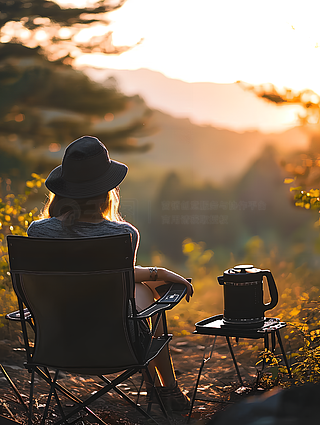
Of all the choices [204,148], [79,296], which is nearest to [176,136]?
[204,148]

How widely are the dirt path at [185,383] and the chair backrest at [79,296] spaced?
0.56m

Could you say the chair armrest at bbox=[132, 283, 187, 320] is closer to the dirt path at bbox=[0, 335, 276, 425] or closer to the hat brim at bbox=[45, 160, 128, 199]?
the dirt path at bbox=[0, 335, 276, 425]

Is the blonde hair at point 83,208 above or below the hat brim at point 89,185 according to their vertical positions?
below

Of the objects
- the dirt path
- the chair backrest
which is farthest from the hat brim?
the dirt path

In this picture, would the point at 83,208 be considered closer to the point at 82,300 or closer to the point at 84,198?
the point at 84,198

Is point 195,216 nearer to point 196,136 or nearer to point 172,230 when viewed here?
point 172,230

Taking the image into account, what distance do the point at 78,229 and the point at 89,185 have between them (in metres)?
0.18

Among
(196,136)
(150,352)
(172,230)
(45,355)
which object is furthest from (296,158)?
(45,355)

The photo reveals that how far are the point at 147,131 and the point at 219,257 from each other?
1240mm

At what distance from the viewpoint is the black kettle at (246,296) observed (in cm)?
198

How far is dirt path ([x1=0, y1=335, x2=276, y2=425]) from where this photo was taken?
222 cm

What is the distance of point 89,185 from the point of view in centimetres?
187

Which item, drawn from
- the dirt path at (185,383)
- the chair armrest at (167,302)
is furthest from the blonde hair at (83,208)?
the dirt path at (185,383)

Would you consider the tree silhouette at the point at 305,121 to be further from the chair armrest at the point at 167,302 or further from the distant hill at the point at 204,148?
the chair armrest at the point at 167,302
